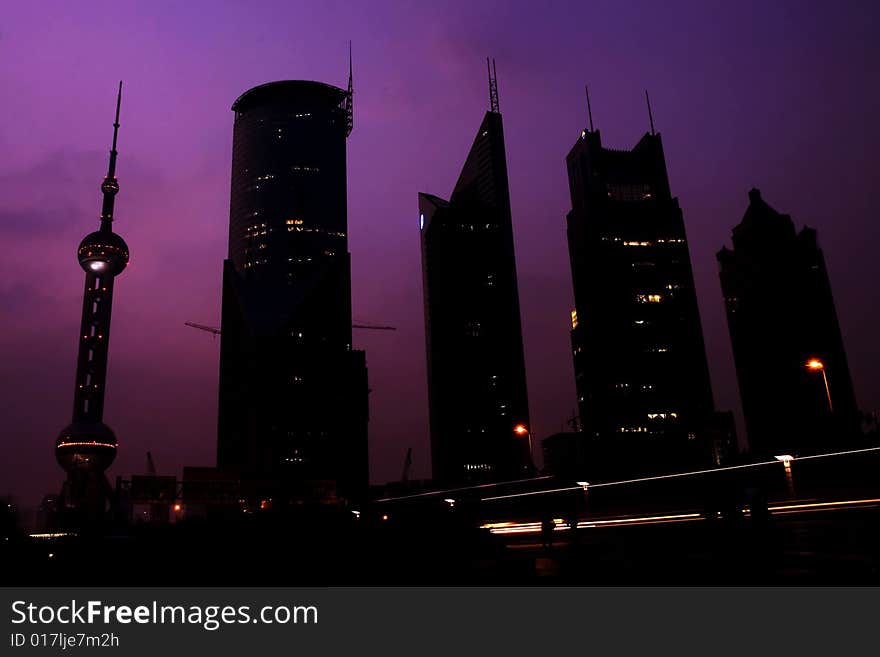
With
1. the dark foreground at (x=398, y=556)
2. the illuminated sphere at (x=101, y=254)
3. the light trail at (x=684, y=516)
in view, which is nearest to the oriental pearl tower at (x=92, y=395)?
the illuminated sphere at (x=101, y=254)

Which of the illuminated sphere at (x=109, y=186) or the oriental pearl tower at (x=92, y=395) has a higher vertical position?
the illuminated sphere at (x=109, y=186)

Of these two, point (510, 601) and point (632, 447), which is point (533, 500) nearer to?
point (510, 601)

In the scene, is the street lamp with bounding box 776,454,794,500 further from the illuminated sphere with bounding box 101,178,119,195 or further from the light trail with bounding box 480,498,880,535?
the illuminated sphere with bounding box 101,178,119,195

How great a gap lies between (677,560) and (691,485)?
25.0m

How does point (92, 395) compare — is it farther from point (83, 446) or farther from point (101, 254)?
point (101, 254)

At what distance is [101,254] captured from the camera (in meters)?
155

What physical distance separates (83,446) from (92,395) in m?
11.1

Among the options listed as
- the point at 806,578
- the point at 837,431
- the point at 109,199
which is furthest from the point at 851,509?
the point at 109,199

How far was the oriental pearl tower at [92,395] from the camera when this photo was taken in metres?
145

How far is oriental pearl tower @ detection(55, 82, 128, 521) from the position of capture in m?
145

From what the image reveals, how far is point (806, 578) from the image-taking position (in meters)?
12.5

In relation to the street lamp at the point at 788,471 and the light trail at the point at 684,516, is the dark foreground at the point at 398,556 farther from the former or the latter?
the street lamp at the point at 788,471

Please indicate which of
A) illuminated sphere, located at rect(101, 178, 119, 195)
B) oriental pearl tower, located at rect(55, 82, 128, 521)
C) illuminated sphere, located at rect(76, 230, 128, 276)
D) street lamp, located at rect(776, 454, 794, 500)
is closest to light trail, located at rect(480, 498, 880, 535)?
street lamp, located at rect(776, 454, 794, 500)

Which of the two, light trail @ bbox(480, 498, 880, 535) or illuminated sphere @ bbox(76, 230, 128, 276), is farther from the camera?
illuminated sphere @ bbox(76, 230, 128, 276)
